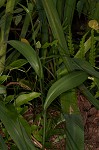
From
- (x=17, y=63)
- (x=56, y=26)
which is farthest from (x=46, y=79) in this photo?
(x=56, y=26)

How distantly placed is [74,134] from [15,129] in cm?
17

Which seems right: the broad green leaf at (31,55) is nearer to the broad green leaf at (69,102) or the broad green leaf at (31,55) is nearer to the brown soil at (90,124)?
the broad green leaf at (69,102)

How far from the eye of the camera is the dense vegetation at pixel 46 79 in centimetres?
101

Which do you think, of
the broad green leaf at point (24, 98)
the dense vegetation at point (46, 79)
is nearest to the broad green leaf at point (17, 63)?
the dense vegetation at point (46, 79)

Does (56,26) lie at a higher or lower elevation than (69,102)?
higher

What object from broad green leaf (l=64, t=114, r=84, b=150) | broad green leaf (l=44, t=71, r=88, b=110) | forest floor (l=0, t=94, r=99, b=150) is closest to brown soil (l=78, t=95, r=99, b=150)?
forest floor (l=0, t=94, r=99, b=150)

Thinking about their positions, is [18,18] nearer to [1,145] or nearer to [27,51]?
[27,51]

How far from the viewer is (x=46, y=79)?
4.25 feet

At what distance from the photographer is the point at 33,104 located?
1239 mm

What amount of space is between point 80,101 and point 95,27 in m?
0.27

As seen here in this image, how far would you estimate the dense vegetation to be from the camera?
101 cm

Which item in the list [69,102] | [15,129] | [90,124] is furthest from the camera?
[90,124]

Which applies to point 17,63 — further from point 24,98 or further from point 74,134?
point 74,134

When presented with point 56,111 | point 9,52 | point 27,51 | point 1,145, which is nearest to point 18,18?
point 9,52
